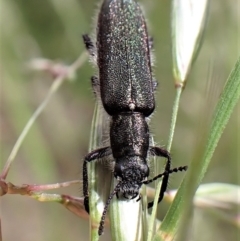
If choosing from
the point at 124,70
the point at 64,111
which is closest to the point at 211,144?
the point at 124,70

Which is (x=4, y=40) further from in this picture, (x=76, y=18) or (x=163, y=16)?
(x=163, y=16)

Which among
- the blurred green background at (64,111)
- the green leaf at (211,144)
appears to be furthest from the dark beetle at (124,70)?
the green leaf at (211,144)

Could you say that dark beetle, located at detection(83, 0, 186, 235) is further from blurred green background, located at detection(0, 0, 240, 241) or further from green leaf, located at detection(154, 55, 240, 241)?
green leaf, located at detection(154, 55, 240, 241)

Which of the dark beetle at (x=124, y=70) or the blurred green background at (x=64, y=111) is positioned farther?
the blurred green background at (x=64, y=111)

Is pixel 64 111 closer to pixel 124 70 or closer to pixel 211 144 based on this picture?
pixel 124 70

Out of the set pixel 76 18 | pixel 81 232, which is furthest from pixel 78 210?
pixel 81 232

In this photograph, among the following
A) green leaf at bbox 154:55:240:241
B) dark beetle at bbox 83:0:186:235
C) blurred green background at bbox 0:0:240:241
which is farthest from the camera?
blurred green background at bbox 0:0:240:241

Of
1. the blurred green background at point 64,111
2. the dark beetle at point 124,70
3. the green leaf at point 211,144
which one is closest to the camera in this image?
the green leaf at point 211,144

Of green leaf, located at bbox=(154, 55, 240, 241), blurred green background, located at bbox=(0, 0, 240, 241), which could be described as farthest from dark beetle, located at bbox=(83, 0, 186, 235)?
green leaf, located at bbox=(154, 55, 240, 241)

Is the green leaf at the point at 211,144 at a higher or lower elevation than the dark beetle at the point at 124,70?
lower

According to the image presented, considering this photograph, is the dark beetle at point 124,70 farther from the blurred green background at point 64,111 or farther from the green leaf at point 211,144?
the green leaf at point 211,144
